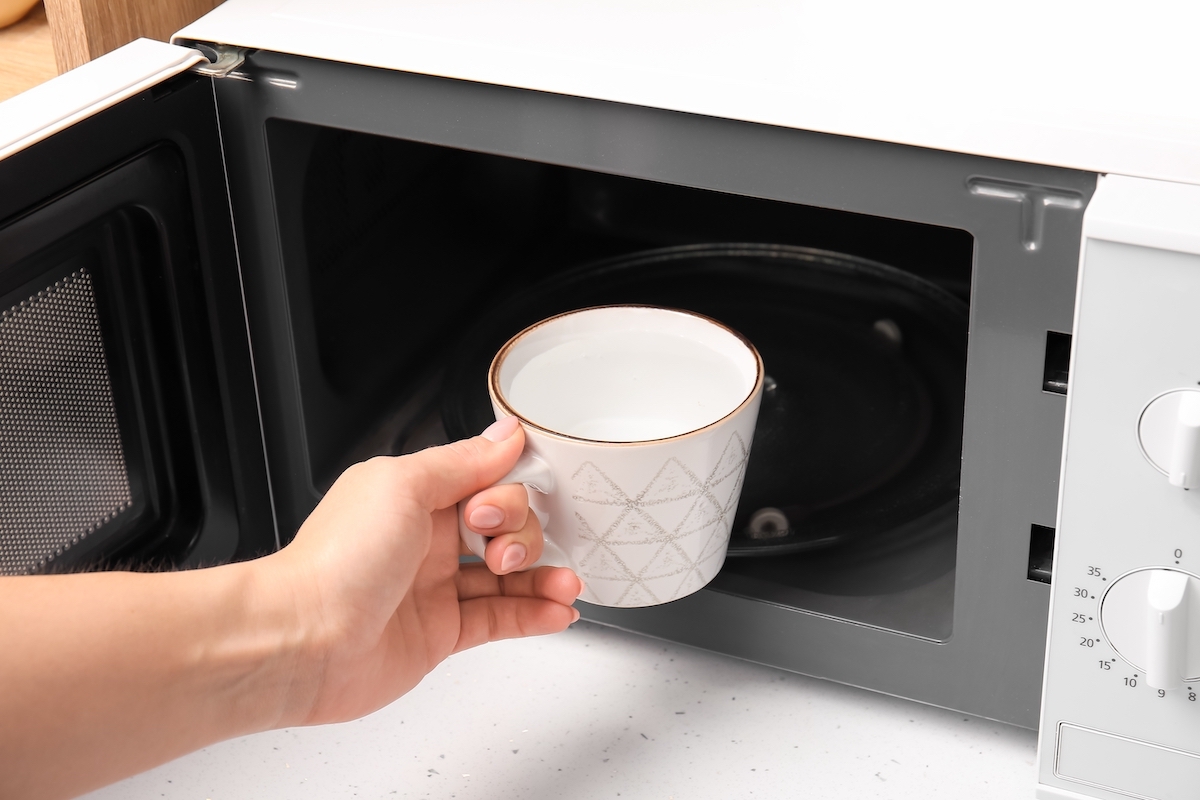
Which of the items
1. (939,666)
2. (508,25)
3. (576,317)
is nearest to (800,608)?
(939,666)

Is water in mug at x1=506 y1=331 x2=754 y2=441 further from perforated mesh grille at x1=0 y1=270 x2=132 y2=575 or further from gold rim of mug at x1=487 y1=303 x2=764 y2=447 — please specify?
perforated mesh grille at x1=0 y1=270 x2=132 y2=575

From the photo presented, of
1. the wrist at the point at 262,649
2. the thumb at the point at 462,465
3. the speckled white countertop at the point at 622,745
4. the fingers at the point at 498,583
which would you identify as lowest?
the speckled white countertop at the point at 622,745

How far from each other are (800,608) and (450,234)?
326 mm

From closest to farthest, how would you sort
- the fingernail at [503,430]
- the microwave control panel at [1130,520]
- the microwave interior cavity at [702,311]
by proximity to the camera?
1. the microwave control panel at [1130,520]
2. the fingernail at [503,430]
3. the microwave interior cavity at [702,311]

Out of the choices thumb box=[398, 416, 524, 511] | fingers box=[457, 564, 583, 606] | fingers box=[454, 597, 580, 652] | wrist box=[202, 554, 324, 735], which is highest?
thumb box=[398, 416, 524, 511]

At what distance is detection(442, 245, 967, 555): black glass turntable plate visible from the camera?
0.62 meters

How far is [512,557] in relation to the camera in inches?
19.2

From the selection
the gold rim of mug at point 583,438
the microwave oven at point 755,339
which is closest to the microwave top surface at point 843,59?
the microwave oven at point 755,339

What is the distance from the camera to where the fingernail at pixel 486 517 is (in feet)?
1.58

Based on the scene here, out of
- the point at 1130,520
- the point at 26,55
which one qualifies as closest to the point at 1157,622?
the point at 1130,520

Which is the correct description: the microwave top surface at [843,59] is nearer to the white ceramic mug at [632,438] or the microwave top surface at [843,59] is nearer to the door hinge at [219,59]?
the door hinge at [219,59]

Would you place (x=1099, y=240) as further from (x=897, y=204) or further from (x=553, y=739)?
(x=553, y=739)

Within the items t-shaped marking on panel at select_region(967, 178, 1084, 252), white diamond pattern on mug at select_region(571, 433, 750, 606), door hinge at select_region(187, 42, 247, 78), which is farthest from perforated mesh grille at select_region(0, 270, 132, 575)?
t-shaped marking on panel at select_region(967, 178, 1084, 252)

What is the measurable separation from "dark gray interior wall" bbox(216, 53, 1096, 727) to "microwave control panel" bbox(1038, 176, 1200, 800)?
1.5 inches
